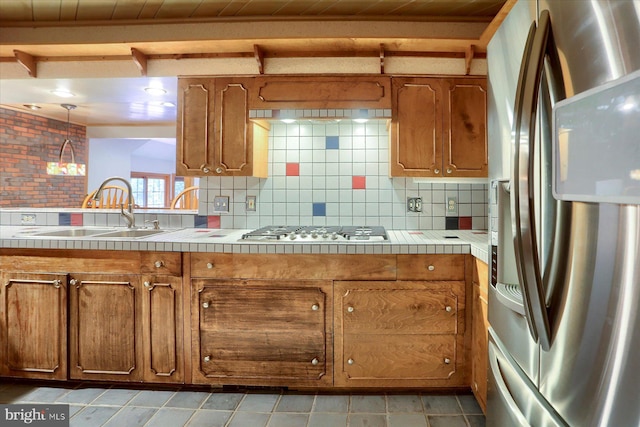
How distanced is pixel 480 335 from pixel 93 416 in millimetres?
1954

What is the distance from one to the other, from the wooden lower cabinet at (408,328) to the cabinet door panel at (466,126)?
2.52 ft

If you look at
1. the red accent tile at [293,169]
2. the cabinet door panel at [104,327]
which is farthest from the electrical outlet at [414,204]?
the cabinet door panel at [104,327]

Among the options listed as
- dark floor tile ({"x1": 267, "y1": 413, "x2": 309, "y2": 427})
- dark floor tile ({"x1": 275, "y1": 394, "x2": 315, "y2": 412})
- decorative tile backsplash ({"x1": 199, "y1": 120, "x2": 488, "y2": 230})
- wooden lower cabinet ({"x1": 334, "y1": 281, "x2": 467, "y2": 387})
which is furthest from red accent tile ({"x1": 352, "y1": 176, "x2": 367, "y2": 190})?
dark floor tile ({"x1": 267, "y1": 413, "x2": 309, "y2": 427})

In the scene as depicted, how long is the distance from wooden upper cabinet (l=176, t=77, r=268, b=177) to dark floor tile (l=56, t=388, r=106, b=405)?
1314 mm

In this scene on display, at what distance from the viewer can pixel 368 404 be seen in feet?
6.37

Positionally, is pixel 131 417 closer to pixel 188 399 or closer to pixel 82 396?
pixel 188 399

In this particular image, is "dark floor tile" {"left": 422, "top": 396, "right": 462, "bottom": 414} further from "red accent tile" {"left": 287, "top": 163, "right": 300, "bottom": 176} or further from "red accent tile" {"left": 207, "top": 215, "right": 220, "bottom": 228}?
"red accent tile" {"left": 207, "top": 215, "right": 220, "bottom": 228}

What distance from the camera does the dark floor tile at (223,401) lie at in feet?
6.28

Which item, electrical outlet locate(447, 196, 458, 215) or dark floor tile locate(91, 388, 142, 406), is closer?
dark floor tile locate(91, 388, 142, 406)

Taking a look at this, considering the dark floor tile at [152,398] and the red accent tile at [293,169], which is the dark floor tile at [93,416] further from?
the red accent tile at [293,169]

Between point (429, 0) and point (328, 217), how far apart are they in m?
1.45

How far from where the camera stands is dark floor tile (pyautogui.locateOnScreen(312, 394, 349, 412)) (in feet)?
6.23

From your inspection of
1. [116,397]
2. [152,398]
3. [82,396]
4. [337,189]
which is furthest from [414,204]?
[82,396]

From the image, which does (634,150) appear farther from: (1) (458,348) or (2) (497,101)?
(1) (458,348)
